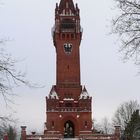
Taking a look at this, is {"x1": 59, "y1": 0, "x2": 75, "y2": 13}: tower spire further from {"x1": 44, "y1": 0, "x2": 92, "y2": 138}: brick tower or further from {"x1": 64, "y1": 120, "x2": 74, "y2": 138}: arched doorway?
{"x1": 64, "y1": 120, "x2": 74, "y2": 138}: arched doorway

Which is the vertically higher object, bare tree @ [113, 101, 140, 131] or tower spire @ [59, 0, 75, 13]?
tower spire @ [59, 0, 75, 13]

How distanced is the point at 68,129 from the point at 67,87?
6611mm

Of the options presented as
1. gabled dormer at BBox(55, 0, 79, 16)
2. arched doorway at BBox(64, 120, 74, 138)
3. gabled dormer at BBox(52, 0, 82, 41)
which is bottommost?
arched doorway at BBox(64, 120, 74, 138)

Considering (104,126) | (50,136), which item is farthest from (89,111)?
(104,126)

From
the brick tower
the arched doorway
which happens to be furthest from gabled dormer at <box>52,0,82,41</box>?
the arched doorway

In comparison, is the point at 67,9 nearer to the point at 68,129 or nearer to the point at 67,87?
the point at 67,87

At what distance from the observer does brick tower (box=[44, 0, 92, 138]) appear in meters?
72.0

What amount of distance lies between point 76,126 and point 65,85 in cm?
674

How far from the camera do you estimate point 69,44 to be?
251 feet

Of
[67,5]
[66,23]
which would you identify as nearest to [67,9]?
[67,5]

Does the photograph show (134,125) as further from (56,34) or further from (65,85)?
(56,34)

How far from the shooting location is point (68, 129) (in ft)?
242

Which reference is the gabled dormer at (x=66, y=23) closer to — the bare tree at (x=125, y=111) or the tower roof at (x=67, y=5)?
the tower roof at (x=67, y=5)

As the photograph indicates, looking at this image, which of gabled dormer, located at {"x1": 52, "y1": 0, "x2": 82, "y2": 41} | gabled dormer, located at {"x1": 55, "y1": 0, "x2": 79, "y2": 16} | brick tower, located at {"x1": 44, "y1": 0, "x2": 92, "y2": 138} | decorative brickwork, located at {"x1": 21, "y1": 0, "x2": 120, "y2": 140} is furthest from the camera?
gabled dormer, located at {"x1": 55, "y1": 0, "x2": 79, "y2": 16}
